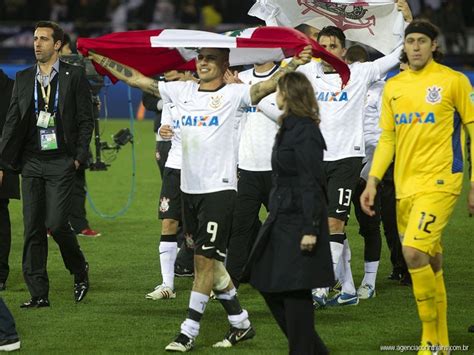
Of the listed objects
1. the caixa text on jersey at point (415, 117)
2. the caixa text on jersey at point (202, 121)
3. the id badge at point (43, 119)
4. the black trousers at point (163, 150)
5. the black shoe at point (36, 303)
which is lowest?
the black shoe at point (36, 303)

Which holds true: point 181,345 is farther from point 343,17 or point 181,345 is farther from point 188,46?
point 343,17

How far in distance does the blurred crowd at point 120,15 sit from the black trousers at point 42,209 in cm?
2004

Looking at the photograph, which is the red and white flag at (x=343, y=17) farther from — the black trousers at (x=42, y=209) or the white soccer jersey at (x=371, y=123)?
the black trousers at (x=42, y=209)

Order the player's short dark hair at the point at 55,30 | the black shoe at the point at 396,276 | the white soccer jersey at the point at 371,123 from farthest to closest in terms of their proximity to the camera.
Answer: the black shoe at the point at 396,276 < the white soccer jersey at the point at 371,123 < the player's short dark hair at the point at 55,30

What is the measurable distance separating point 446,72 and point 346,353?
2065 mm

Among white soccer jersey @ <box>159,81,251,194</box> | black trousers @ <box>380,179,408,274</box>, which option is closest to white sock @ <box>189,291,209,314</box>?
white soccer jersey @ <box>159,81,251,194</box>

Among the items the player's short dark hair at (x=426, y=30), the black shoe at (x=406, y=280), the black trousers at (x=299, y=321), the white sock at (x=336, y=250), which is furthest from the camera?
the black shoe at (x=406, y=280)

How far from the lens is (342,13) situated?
10.1m

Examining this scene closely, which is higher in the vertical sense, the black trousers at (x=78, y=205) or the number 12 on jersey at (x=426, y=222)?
the number 12 on jersey at (x=426, y=222)

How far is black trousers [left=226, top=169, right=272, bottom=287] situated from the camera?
9.47 m

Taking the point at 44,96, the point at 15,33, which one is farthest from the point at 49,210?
the point at 15,33

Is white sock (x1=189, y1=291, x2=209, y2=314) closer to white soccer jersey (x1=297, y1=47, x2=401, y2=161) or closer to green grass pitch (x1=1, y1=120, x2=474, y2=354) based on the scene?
green grass pitch (x1=1, y1=120, x2=474, y2=354)

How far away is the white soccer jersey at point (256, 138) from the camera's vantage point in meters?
9.44

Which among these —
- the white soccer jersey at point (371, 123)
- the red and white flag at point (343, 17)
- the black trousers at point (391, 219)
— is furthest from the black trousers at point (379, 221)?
the red and white flag at point (343, 17)
